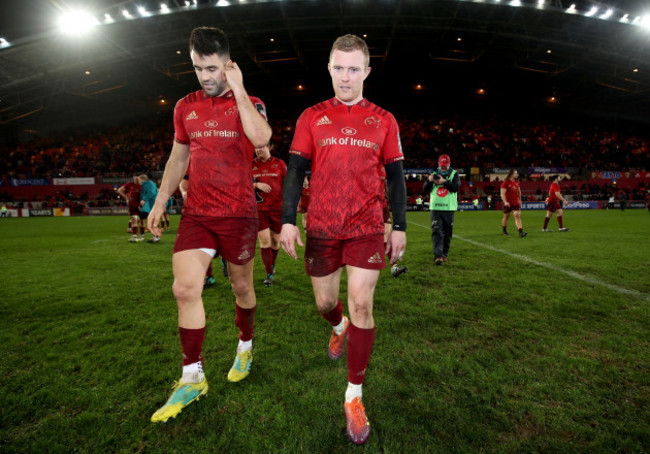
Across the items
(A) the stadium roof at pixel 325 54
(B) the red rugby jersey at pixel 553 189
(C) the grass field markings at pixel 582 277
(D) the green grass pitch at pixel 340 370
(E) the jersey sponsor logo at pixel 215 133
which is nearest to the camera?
(D) the green grass pitch at pixel 340 370

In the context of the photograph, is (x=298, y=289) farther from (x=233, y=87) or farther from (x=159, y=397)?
(x=233, y=87)

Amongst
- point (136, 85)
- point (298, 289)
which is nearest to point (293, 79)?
point (136, 85)

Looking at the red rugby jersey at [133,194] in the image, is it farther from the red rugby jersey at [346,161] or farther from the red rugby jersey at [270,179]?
the red rugby jersey at [346,161]

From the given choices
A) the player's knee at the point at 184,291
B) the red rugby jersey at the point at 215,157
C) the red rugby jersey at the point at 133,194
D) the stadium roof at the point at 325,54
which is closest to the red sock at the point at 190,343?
the player's knee at the point at 184,291

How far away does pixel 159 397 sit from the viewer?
2383 millimetres

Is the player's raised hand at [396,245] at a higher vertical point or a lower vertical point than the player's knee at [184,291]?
higher

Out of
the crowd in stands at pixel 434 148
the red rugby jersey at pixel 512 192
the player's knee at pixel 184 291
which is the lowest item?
the player's knee at pixel 184 291

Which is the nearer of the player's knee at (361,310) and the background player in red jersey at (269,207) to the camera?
the player's knee at (361,310)

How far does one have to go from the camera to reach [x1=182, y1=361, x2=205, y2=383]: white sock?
2.32 meters

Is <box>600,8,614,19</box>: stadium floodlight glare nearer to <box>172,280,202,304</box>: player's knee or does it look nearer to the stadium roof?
the stadium roof

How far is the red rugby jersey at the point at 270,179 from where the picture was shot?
558 centimetres

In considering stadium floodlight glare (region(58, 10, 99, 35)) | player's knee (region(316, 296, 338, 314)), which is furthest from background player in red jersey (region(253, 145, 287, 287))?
stadium floodlight glare (region(58, 10, 99, 35))

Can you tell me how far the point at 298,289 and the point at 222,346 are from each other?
209 centimetres

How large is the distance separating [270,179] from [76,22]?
78.2ft
